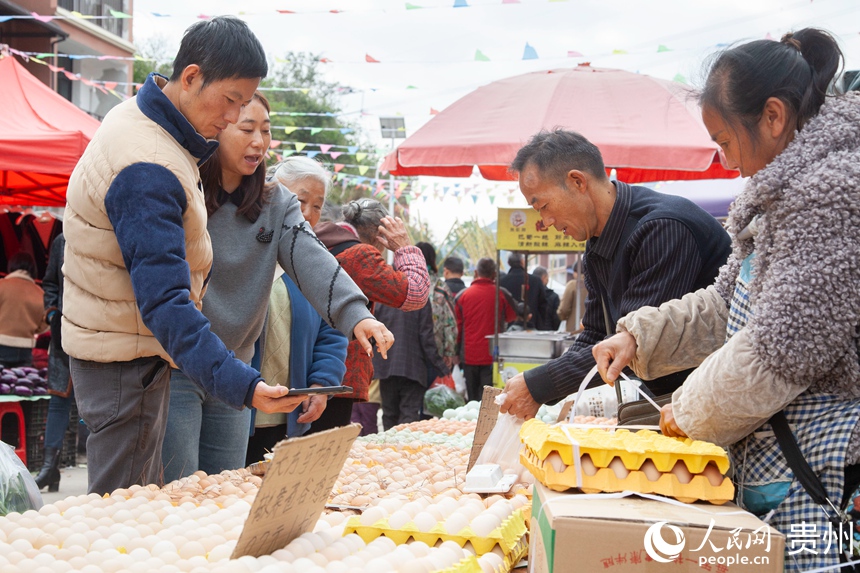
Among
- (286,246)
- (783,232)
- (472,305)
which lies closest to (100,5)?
(472,305)

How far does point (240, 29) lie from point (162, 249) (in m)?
0.60

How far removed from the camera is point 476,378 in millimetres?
8531

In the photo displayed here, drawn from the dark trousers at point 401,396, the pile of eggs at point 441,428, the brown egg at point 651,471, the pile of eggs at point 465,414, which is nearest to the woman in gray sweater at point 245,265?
the brown egg at point 651,471

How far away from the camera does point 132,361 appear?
1.96 meters

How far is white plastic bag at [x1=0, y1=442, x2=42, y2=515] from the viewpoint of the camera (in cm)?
212

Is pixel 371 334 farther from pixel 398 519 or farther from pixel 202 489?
pixel 398 519

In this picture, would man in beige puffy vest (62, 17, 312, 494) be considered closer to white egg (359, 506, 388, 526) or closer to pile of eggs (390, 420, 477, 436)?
white egg (359, 506, 388, 526)

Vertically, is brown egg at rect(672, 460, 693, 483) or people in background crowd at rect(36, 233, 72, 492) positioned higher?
brown egg at rect(672, 460, 693, 483)

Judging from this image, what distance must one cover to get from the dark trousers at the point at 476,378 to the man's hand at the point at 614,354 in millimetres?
6654

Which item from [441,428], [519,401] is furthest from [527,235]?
[519,401]

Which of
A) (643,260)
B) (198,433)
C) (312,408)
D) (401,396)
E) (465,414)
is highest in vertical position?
(643,260)

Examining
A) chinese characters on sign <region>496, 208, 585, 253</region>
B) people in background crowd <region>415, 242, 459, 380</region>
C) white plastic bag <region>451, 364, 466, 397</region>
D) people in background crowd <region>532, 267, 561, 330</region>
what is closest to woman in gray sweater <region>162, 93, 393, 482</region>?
people in background crowd <region>415, 242, 459, 380</region>

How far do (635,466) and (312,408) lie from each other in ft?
6.12

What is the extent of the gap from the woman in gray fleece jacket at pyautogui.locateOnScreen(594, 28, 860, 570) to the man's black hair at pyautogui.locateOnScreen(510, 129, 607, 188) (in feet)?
2.83
